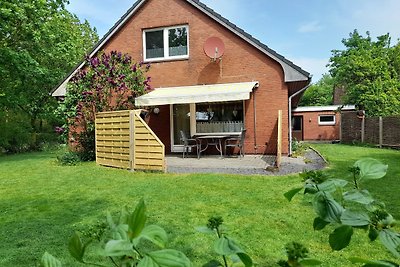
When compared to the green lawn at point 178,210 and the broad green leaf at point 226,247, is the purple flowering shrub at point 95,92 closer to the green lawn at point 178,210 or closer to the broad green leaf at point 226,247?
the green lawn at point 178,210

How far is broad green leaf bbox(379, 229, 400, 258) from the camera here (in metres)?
1.21

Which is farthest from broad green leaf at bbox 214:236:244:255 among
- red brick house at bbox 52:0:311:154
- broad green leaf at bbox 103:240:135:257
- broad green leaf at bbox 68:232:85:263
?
red brick house at bbox 52:0:311:154

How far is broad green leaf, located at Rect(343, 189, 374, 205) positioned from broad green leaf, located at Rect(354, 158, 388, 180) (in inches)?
3.0

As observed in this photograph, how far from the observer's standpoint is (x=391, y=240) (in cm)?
123

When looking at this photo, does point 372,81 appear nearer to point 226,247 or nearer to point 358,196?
point 358,196

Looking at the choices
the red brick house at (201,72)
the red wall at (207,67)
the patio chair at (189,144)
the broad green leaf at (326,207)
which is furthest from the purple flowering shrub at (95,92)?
the broad green leaf at (326,207)

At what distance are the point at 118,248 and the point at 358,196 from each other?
37.6 inches

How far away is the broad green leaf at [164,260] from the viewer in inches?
38.1

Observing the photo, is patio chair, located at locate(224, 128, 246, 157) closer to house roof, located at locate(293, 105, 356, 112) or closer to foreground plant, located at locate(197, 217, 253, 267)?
foreground plant, located at locate(197, 217, 253, 267)

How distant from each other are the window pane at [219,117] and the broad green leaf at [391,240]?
17847 mm

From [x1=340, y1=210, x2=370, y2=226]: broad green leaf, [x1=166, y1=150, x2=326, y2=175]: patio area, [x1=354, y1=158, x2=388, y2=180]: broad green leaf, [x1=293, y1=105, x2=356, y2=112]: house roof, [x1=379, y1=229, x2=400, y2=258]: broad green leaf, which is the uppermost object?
[x1=293, y1=105, x2=356, y2=112]: house roof

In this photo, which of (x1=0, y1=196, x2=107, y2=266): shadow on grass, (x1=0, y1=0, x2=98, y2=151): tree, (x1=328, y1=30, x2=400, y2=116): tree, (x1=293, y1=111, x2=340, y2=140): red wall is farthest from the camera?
(x1=293, y1=111, x2=340, y2=140): red wall

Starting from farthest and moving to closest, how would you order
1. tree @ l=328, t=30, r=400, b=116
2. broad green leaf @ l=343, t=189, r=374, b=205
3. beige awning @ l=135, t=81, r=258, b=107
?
tree @ l=328, t=30, r=400, b=116, beige awning @ l=135, t=81, r=258, b=107, broad green leaf @ l=343, t=189, r=374, b=205

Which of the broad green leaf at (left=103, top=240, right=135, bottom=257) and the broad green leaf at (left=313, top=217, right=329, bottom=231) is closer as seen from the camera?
the broad green leaf at (left=103, top=240, right=135, bottom=257)
